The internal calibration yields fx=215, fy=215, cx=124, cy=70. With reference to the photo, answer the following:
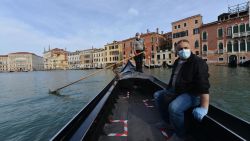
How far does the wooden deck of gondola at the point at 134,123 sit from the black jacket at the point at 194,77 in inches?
19.9

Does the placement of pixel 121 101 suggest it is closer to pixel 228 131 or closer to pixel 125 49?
pixel 228 131

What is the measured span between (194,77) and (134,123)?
0.93 meters

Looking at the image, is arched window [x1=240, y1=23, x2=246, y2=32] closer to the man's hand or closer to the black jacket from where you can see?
the black jacket

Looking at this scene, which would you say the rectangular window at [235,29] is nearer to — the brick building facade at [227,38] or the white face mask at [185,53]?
the brick building facade at [227,38]

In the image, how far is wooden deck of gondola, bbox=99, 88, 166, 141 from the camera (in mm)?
1915

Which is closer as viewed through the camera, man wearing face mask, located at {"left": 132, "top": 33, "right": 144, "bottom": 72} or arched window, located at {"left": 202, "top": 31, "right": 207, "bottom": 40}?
man wearing face mask, located at {"left": 132, "top": 33, "right": 144, "bottom": 72}

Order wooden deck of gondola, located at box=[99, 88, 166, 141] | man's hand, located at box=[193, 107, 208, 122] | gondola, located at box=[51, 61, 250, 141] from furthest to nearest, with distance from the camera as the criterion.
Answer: wooden deck of gondola, located at box=[99, 88, 166, 141], man's hand, located at box=[193, 107, 208, 122], gondola, located at box=[51, 61, 250, 141]

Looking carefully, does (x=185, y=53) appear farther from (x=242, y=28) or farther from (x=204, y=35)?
(x=204, y=35)

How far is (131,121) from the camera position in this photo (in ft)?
7.84

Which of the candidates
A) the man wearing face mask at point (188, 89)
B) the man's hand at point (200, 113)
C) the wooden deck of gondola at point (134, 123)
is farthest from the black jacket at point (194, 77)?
the wooden deck of gondola at point (134, 123)

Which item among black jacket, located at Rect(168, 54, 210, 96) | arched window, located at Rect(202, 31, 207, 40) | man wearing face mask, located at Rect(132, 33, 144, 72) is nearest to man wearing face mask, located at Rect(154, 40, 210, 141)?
black jacket, located at Rect(168, 54, 210, 96)

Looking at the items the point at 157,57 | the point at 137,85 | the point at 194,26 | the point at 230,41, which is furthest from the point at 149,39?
the point at 137,85

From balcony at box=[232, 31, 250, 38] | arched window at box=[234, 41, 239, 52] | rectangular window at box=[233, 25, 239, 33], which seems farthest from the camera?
arched window at box=[234, 41, 239, 52]

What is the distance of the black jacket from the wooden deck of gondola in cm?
50
